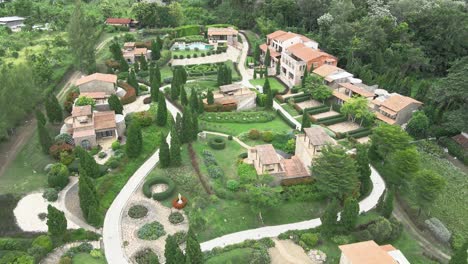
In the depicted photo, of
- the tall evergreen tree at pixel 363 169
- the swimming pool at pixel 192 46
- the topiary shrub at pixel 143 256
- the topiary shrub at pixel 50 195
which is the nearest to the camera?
the topiary shrub at pixel 143 256

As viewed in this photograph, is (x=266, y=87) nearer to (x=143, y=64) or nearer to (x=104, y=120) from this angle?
(x=143, y=64)

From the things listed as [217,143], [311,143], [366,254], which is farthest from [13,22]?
[366,254]

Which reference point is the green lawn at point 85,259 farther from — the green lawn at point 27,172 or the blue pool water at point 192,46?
the blue pool water at point 192,46

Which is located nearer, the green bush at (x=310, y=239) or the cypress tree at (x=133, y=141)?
the green bush at (x=310, y=239)

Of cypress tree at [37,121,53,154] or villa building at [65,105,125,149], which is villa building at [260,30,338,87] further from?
cypress tree at [37,121,53,154]

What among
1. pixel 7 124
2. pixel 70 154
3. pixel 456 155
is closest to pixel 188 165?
pixel 70 154

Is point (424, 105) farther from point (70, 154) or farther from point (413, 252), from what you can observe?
point (70, 154)

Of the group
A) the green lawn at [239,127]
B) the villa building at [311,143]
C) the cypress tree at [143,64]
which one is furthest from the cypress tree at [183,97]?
the villa building at [311,143]
